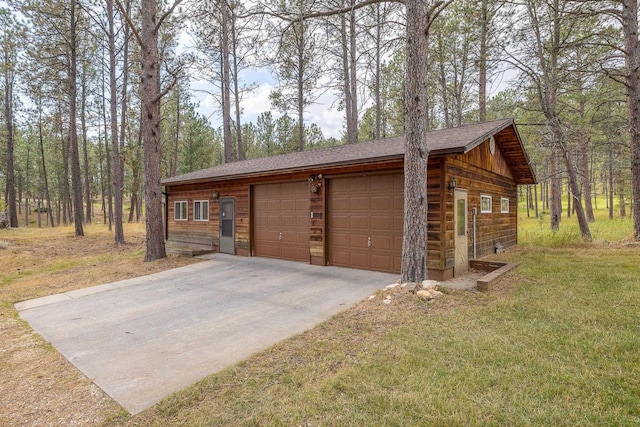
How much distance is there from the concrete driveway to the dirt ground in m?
0.15

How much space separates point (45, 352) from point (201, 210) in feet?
27.9

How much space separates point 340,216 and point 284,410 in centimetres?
578

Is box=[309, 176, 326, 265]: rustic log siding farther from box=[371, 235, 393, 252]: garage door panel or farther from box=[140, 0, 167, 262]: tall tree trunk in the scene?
box=[140, 0, 167, 262]: tall tree trunk

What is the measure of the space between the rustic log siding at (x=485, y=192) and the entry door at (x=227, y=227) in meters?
6.77

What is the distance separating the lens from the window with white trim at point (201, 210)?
11.6m

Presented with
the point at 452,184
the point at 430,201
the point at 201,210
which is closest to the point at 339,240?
the point at 430,201

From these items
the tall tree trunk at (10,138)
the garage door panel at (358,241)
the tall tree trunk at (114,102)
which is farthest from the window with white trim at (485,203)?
the tall tree trunk at (10,138)

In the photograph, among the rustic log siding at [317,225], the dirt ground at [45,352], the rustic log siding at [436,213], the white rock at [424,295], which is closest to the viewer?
the dirt ground at [45,352]

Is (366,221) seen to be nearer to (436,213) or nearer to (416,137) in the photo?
(436,213)

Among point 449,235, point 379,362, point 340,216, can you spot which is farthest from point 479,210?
point 379,362

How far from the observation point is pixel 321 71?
1484cm

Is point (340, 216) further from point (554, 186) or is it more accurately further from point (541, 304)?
point (554, 186)

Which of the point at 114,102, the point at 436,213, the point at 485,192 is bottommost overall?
the point at 436,213

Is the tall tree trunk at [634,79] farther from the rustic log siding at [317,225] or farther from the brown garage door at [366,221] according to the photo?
the rustic log siding at [317,225]
